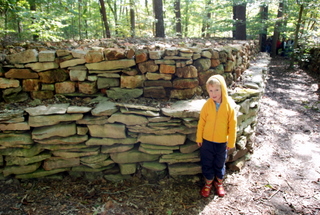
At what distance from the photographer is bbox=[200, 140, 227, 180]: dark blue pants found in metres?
2.61

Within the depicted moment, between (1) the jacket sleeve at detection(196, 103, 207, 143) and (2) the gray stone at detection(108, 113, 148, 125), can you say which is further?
(2) the gray stone at detection(108, 113, 148, 125)

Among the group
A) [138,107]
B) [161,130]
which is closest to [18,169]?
[138,107]

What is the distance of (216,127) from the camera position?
2.49 m

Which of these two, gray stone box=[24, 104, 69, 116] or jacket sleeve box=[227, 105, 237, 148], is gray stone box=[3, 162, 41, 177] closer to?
gray stone box=[24, 104, 69, 116]

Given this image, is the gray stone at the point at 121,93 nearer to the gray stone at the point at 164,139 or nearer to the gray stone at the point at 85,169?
the gray stone at the point at 164,139

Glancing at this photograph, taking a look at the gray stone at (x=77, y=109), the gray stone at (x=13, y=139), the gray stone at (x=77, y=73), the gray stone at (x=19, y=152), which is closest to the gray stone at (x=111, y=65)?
the gray stone at (x=77, y=73)

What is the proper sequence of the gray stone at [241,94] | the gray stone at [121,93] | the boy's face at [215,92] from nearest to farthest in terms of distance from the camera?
1. the boy's face at [215,92]
2. the gray stone at [121,93]
3. the gray stone at [241,94]

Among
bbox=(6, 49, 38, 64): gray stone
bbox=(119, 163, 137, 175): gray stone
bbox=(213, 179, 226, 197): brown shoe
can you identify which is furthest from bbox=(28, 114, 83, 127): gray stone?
bbox=(213, 179, 226, 197): brown shoe

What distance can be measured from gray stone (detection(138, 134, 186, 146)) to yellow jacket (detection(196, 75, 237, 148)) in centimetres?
44

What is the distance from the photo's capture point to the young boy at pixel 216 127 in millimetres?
2423

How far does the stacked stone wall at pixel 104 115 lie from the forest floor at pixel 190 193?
0.17m

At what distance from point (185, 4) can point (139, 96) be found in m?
14.3

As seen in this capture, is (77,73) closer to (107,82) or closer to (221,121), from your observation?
(107,82)

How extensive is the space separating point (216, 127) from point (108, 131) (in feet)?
4.72
